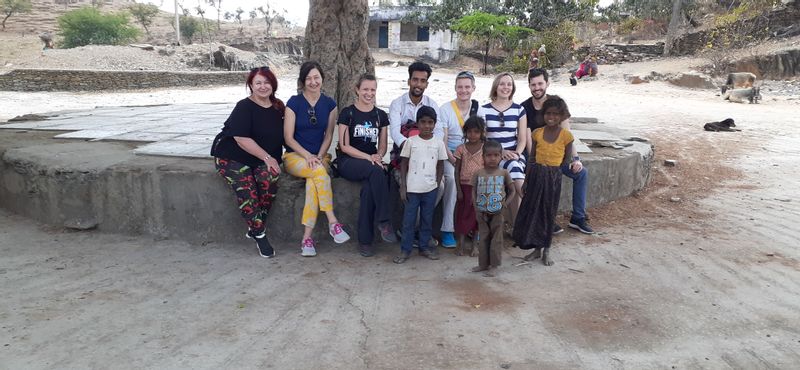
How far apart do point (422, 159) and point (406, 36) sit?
36884mm

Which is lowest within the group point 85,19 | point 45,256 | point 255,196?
point 45,256

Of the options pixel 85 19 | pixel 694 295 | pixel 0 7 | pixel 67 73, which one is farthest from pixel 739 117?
pixel 0 7

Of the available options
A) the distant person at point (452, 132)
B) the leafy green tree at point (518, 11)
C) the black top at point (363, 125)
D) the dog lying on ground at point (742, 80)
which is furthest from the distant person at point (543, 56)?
the black top at point (363, 125)

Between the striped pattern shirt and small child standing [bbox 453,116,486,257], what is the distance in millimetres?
204

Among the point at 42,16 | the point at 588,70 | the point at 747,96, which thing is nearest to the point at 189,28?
the point at 42,16

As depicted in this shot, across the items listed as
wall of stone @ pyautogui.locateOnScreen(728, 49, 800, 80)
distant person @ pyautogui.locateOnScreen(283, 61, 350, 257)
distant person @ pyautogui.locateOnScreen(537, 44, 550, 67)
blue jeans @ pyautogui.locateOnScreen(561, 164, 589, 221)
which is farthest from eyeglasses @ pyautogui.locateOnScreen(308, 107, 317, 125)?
distant person @ pyautogui.locateOnScreen(537, 44, 550, 67)

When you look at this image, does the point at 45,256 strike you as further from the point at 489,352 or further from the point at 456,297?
the point at 489,352

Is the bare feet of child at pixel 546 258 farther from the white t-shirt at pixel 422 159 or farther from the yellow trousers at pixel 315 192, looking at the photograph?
the yellow trousers at pixel 315 192

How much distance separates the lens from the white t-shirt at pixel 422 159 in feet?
12.9

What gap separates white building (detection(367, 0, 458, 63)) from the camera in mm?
36531

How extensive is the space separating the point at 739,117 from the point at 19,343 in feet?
41.8

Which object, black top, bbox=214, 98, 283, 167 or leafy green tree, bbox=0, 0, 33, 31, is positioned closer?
black top, bbox=214, 98, 283, 167

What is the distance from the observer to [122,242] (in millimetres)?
4488

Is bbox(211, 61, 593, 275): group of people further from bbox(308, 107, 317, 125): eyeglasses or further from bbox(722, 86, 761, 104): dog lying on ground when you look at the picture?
bbox(722, 86, 761, 104): dog lying on ground
